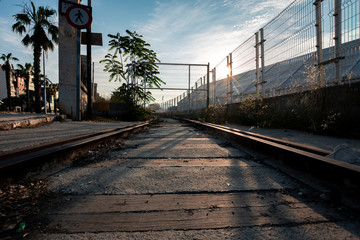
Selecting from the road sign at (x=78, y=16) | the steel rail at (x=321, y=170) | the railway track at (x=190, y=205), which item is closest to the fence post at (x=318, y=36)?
the steel rail at (x=321, y=170)

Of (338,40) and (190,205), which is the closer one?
(190,205)

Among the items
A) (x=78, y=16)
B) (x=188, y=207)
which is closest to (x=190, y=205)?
(x=188, y=207)

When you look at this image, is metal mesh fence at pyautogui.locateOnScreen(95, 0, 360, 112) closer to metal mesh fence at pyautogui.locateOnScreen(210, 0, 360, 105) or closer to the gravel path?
metal mesh fence at pyautogui.locateOnScreen(210, 0, 360, 105)

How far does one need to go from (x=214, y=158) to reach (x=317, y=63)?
148 inches

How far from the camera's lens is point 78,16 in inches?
228

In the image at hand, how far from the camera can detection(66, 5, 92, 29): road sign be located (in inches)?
226

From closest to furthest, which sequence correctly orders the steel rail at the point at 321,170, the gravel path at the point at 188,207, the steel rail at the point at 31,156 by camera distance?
the gravel path at the point at 188,207, the steel rail at the point at 321,170, the steel rail at the point at 31,156

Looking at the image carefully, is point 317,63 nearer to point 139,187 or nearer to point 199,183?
point 199,183

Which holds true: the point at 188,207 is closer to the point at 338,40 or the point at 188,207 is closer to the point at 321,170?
the point at 321,170

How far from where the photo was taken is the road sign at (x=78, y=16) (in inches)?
226

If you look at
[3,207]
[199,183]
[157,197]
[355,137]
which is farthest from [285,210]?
[355,137]

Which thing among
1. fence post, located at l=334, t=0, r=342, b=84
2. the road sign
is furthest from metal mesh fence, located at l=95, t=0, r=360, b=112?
the road sign

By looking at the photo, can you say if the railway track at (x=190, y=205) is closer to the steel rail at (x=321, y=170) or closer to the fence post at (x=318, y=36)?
the steel rail at (x=321, y=170)

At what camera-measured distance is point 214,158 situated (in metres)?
2.35
